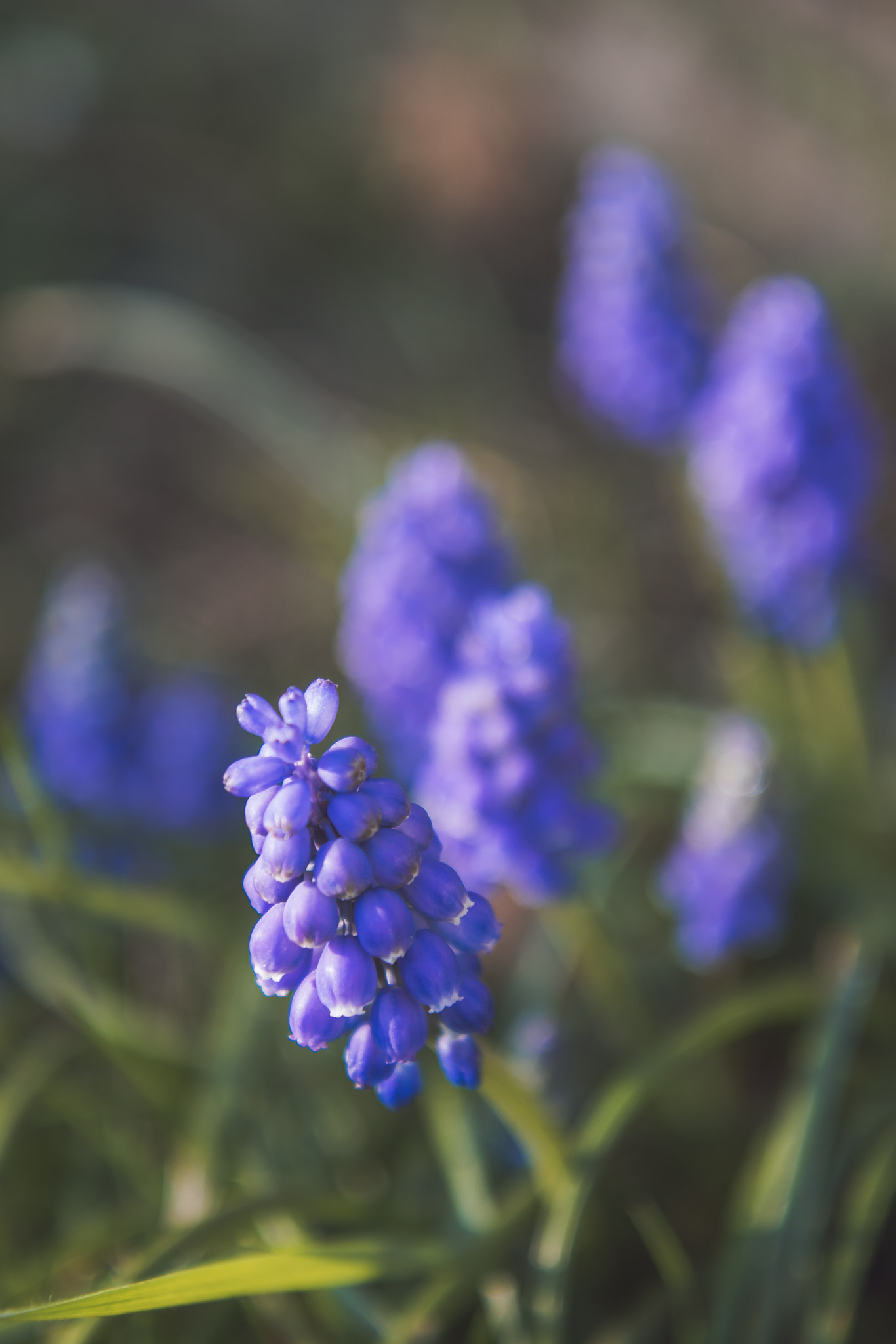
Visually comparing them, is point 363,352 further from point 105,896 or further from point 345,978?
point 345,978

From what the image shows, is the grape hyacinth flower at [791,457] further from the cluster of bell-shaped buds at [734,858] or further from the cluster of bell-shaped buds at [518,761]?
the cluster of bell-shaped buds at [518,761]

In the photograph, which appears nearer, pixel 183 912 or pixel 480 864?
pixel 480 864

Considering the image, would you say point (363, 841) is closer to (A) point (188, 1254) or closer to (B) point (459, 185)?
(A) point (188, 1254)

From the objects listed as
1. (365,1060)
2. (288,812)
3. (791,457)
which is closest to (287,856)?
(288,812)

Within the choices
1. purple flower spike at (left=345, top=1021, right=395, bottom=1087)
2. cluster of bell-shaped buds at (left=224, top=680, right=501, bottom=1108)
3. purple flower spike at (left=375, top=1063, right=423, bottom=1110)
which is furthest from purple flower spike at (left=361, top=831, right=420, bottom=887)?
purple flower spike at (left=375, top=1063, right=423, bottom=1110)

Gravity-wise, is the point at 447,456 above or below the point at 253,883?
above

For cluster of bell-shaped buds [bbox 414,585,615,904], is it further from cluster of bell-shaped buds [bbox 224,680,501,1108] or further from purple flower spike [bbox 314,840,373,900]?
purple flower spike [bbox 314,840,373,900]

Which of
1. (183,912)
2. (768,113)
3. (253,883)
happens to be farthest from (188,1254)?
(768,113)
